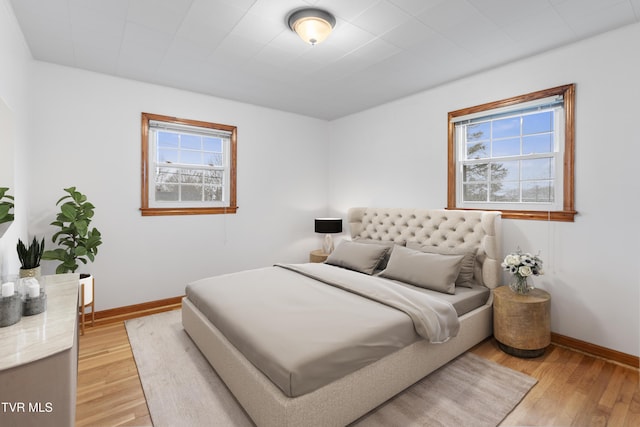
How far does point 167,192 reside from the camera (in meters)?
3.85

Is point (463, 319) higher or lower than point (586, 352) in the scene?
higher

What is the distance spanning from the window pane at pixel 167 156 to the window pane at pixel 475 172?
3482 mm

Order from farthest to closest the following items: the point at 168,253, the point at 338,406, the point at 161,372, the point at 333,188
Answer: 1. the point at 333,188
2. the point at 168,253
3. the point at 161,372
4. the point at 338,406

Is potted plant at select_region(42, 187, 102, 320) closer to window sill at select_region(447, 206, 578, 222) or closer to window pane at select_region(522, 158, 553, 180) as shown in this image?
window sill at select_region(447, 206, 578, 222)

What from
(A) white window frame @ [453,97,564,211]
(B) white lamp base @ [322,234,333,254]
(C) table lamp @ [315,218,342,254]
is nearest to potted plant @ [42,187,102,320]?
(C) table lamp @ [315,218,342,254]

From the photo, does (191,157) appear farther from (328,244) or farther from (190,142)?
(328,244)

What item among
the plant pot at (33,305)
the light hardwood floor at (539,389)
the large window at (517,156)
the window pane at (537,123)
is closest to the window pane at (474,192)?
the large window at (517,156)

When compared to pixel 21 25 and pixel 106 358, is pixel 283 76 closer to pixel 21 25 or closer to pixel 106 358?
pixel 21 25

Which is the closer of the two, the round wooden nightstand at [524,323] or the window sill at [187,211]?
the round wooden nightstand at [524,323]

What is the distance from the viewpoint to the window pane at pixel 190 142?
12.9ft

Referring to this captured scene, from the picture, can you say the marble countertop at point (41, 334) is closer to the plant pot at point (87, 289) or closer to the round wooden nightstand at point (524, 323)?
the plant pot at point (87, 289)

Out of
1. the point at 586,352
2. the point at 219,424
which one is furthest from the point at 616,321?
the point at 219,424

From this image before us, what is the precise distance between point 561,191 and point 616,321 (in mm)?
1138

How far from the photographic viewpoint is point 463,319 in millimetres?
2572
